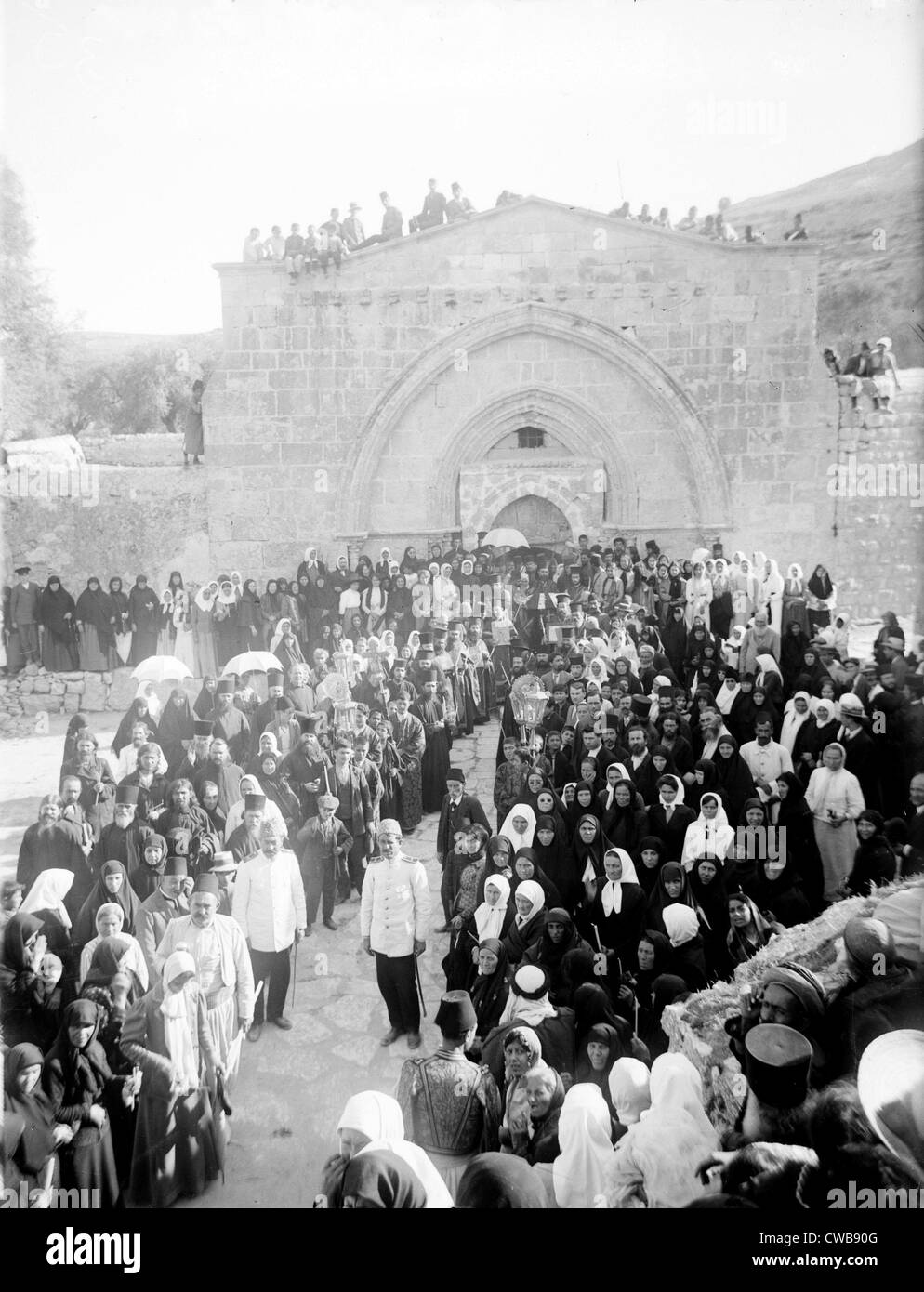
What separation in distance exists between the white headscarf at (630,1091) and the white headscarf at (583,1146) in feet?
0.29

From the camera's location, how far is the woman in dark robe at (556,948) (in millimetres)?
6203

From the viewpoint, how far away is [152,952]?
658cm

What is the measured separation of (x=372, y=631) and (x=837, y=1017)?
7.17 meters

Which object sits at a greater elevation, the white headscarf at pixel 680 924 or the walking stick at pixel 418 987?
the white headscarf at pixel 680 924

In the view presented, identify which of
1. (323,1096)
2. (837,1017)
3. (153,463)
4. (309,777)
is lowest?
(323,1096)

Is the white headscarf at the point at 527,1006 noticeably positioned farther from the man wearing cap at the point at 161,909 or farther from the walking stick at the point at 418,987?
the man wearing cap at the point at 161,909

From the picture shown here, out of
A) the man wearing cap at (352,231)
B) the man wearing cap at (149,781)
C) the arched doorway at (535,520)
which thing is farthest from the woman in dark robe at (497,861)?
the man wearing cap at (352,231)

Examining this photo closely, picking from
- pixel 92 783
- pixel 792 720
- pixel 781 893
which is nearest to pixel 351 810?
pixel 92 783

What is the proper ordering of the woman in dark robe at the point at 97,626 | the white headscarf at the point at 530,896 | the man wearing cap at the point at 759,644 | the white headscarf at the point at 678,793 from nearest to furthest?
the white headscarf at the point at 530,896
the white headscarf at the point at 678,793
the man wearing cap at the point at 759,644
the woman in dark robe at the point at 97,626

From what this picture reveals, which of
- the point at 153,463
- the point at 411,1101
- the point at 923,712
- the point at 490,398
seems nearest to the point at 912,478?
the point at 923,712

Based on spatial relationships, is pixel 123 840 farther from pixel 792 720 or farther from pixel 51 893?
pixel 792 720

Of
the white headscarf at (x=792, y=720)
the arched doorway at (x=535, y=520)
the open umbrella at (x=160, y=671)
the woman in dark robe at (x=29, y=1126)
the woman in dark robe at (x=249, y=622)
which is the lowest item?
the woman in dark robe at (x=29, y=1126)

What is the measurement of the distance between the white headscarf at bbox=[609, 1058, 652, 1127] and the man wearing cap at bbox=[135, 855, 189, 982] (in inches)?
117

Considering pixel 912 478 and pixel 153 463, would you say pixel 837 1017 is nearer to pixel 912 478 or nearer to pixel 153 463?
pixel 912 478
